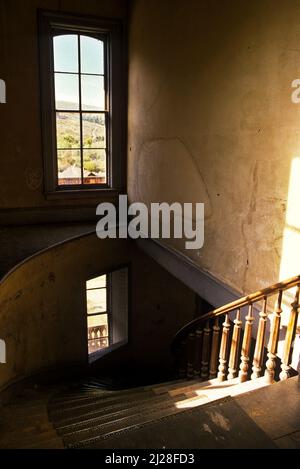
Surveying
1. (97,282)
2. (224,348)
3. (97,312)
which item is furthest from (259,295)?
(97,312)

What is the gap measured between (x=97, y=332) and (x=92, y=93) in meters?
4.20

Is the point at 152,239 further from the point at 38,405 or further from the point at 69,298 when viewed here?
the point at 38,405

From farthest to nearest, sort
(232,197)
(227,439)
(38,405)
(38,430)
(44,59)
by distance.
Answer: (44,59) → (38,405) → (232,197) → (38,430) → (227,439)

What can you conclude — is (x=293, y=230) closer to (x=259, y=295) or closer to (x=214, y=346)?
(x=259, y=295)

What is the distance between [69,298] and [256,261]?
10.7 ft

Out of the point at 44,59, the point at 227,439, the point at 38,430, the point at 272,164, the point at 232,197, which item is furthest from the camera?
the point at 44,59

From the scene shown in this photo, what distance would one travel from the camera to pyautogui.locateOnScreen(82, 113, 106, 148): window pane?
250 inches

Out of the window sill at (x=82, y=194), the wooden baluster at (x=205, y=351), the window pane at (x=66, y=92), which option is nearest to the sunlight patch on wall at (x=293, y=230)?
the wooden baluster at (x=205, y=351)

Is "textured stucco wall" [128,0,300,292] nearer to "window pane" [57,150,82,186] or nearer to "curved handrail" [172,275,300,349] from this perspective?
"curved handrail" [172,275,300,349]

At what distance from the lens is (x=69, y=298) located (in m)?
5.63

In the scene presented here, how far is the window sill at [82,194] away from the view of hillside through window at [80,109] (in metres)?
0.17

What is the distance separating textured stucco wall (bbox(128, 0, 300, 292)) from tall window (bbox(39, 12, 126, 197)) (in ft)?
3.85

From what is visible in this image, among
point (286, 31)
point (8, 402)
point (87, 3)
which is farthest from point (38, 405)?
point (87, 3)

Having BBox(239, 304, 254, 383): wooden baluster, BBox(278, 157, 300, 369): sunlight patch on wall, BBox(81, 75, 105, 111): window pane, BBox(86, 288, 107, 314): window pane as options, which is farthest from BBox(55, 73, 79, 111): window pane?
BBox(239, 304, 254, 383): wooden baluster
